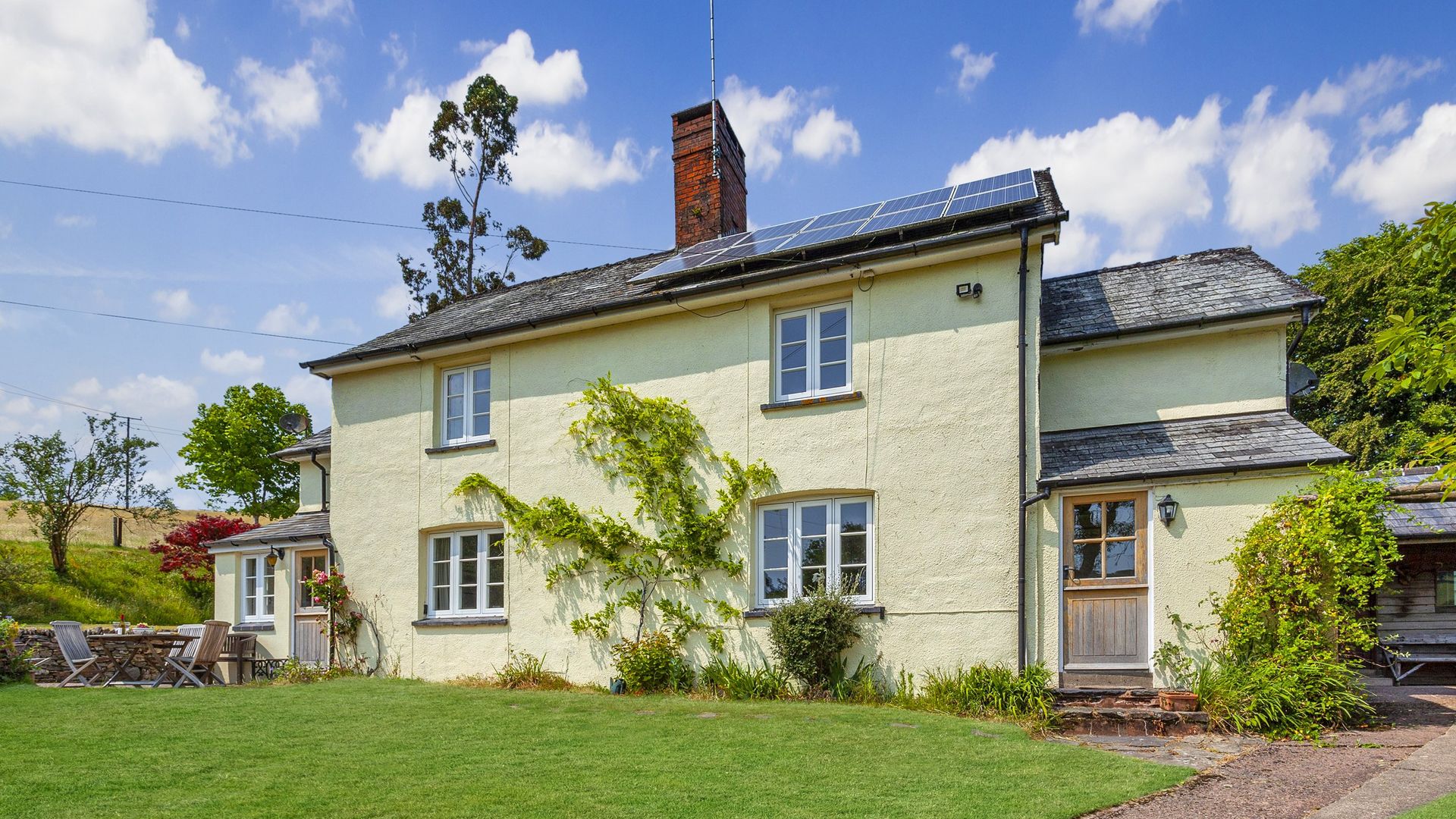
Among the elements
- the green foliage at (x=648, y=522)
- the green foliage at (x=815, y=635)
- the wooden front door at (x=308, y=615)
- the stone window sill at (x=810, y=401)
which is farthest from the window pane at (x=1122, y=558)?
the wooden front door at (x=308, y=615)

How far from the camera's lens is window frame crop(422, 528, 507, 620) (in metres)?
14.2

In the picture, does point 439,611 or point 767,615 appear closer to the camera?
point 767,615

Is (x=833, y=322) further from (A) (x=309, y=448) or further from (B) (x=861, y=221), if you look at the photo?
(A) (x=309, y=448)

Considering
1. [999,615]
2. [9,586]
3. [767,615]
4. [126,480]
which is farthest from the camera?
[126,480]

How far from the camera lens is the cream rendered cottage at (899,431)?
10781 mm

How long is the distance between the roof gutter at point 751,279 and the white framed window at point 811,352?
717mm

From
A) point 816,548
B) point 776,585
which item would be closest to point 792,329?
point 816,548

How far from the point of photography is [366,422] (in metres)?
15.7

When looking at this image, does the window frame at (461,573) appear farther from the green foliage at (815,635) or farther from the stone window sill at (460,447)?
the green foliage at (815,635)

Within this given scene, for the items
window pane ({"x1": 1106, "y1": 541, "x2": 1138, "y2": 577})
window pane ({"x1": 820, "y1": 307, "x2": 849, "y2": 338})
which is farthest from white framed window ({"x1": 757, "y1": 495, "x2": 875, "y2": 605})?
window pane ({"x1": 1106, "y1": 541, "x2": 1138, "y2": 577})

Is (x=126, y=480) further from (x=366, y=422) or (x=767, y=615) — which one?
(x=767, y=615)

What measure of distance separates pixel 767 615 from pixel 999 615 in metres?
2.90

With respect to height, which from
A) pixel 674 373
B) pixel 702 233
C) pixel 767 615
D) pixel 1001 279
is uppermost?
pixel 702 233

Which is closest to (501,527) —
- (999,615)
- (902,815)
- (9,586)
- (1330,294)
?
(999,615)
